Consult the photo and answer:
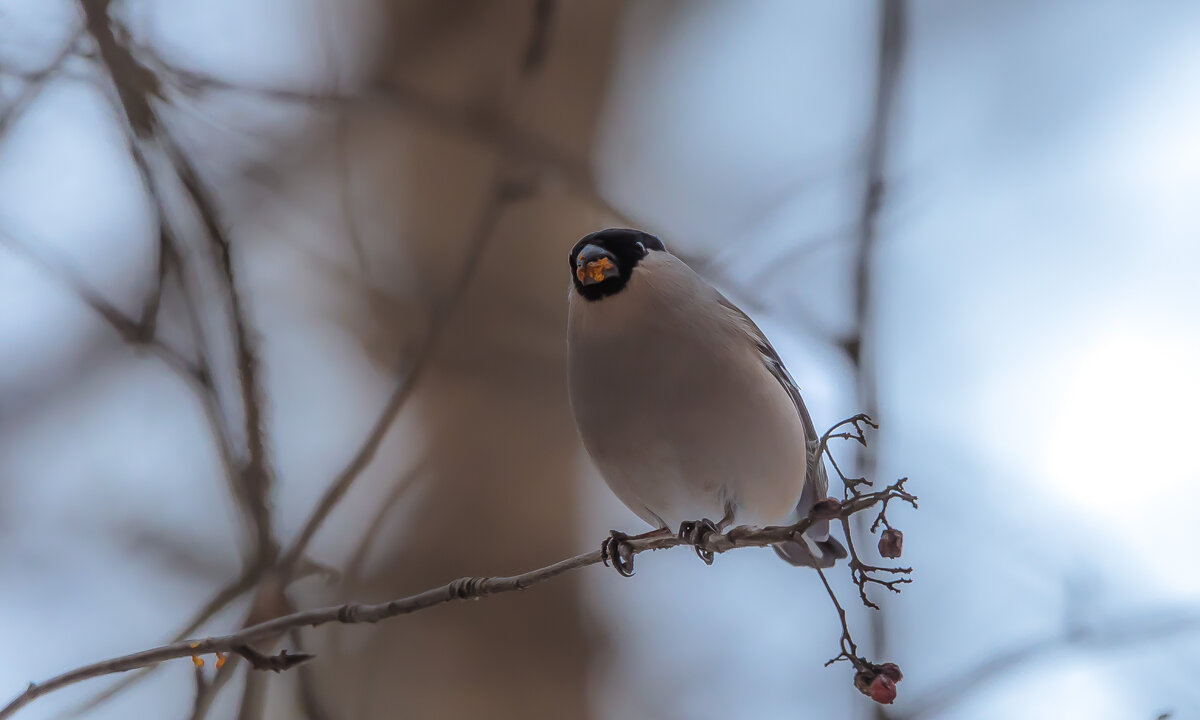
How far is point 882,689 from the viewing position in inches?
51.9

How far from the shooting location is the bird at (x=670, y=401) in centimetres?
183

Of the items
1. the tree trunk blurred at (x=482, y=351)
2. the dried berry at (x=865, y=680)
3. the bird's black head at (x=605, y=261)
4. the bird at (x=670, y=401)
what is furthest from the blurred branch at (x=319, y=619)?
the tree trunk blurred at (x=482, y=351)

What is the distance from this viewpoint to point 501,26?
255 cm

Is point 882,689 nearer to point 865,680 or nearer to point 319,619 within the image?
point 865,680

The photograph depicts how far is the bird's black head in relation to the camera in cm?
192

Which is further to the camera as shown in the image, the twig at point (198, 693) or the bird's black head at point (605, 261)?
the bird's black head at point (605, 261)

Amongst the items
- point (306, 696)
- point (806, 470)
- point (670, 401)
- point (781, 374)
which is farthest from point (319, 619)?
point (781, 374)

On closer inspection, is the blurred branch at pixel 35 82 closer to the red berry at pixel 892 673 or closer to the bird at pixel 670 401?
the bird at pixel 670 401

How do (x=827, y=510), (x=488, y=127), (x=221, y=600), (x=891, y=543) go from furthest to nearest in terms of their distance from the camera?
(x=488, y=127) < (x=221, y=600) < (x=891, y=543) < (x=827, y=510)

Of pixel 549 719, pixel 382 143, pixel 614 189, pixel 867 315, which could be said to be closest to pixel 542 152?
pixel 614 189

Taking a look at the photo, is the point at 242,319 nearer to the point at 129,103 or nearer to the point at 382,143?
the point at 129,103

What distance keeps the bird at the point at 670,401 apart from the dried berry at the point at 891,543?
43 cm

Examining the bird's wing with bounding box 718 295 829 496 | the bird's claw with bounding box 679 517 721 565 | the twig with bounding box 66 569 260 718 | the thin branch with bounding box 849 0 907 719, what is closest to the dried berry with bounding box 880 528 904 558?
the bird's claw with bounding box 679 517 721 565

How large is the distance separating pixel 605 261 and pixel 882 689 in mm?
918
